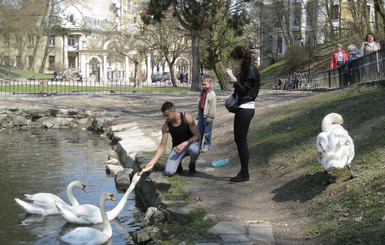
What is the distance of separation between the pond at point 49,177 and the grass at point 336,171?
2678mm

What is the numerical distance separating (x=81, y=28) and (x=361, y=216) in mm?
72054

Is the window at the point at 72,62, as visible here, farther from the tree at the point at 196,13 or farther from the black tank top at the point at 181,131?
the black tank top at the point at 181,131

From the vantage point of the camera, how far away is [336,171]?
623 cm

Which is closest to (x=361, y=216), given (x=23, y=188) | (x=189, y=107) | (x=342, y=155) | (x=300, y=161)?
(x=342, y=155)

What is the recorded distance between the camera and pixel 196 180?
8.11m

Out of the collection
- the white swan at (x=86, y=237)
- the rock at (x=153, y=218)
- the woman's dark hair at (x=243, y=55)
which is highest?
the woman's dark hair at (x=243, y=55)

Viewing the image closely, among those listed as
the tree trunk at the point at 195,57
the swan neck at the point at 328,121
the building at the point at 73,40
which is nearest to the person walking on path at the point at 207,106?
the swan neck at the point at 328,121

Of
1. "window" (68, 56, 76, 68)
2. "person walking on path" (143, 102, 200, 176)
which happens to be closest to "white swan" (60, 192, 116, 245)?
"person walking on path" (143, 102, 200, 176)

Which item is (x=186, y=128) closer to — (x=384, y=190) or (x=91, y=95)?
(x=384, y=190)

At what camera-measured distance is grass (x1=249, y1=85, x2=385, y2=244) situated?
5.12 m

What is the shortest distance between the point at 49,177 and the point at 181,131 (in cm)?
431

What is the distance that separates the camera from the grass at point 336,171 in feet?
16.8

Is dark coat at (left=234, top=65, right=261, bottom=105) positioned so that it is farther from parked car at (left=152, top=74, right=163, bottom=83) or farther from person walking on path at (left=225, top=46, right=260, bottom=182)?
parked car at (left=152, top=74, right=163, bottom=83)

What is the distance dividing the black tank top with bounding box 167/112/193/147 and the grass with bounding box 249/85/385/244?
1.59 m
